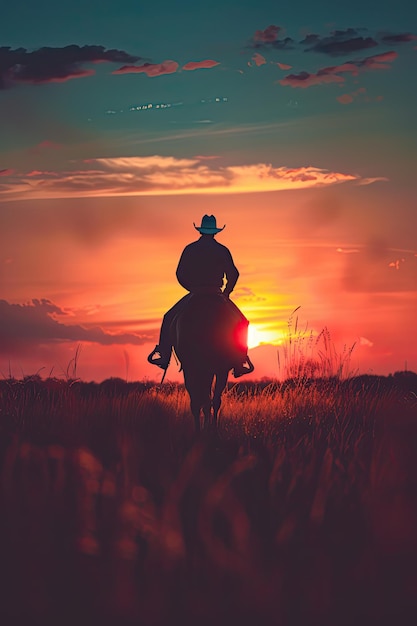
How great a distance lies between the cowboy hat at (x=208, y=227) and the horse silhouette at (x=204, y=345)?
29.1 inches

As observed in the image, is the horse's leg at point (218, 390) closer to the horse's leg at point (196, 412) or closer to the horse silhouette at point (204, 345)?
the horse silhouette at point (204, 345)

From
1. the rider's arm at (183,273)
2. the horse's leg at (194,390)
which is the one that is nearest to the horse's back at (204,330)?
the horse's leg at (194,390)

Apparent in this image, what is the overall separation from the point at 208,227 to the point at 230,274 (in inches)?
23.4

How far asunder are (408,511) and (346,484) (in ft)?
2.34

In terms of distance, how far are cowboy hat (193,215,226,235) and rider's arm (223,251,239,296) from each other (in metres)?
0.31

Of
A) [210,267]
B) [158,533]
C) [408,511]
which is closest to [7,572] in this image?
[158,533]

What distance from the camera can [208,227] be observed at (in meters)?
9.72

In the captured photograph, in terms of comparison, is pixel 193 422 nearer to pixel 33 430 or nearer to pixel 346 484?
pixel 33 430

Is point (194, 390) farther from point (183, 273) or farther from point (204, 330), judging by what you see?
point (183, 273)

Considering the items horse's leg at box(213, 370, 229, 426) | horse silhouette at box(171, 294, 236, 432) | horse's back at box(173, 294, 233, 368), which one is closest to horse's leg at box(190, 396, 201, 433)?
horse silhouette at box(171, 294, 236, 432)

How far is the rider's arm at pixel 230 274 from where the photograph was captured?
32.0 ft

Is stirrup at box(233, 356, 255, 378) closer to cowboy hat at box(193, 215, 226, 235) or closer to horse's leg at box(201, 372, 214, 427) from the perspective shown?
horse's leg at box(201, 372, 214, 427)

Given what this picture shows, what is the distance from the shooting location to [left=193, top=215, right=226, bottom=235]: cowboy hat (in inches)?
382

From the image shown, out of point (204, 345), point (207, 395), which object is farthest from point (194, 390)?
point (204, 345)
